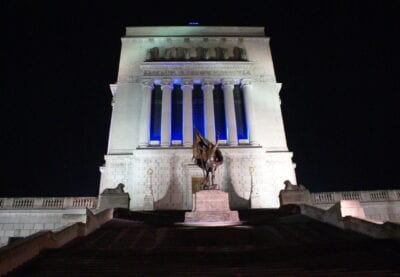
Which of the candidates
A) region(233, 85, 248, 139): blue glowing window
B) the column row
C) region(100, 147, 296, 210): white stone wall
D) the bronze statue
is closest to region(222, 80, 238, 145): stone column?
the column row

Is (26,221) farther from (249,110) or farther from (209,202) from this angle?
(249,110)

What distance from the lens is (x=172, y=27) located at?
37.7 metres

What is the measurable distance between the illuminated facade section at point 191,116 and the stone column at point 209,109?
0.10m

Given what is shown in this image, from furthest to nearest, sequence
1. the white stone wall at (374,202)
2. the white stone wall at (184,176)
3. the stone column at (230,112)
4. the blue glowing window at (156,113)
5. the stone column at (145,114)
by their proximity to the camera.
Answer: the blue glowing window at (156,113) < the stone column at (230,112) < the stone column at (145,114) < the white stone wall at (184,176) < the white stone wall at (374,202)

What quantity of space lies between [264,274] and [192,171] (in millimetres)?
21199

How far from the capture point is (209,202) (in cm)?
1733

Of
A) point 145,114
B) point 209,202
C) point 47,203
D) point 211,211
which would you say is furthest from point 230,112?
point 47,203

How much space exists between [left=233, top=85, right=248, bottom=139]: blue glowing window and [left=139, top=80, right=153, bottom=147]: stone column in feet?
29.1

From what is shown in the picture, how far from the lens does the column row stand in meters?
30.6

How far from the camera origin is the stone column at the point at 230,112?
30841mm

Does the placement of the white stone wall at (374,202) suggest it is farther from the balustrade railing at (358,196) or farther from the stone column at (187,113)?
the stone column at (187,113)

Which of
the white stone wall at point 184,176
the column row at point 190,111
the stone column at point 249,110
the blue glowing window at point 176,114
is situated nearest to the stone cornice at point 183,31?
the column row at point 190,111

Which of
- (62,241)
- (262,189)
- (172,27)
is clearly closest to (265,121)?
(262,189)

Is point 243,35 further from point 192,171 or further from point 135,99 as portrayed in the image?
point 192,171
